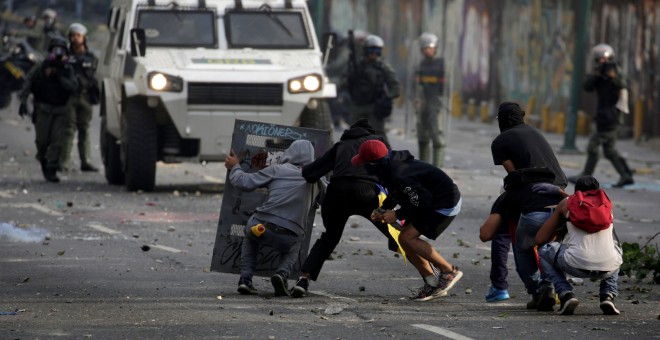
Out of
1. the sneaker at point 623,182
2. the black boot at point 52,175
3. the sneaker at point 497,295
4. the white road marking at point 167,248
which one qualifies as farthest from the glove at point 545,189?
the sneaker at point 623,182

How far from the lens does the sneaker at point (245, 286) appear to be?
10820 mm

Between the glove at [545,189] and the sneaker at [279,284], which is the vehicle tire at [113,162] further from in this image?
the glove at [545,189]

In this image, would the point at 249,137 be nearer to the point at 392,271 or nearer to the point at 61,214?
the point at 392,271

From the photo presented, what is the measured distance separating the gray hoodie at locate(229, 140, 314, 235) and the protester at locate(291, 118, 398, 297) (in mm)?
139

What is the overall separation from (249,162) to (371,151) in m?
1.24

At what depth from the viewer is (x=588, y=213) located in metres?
9.87

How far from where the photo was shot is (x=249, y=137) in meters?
11.4

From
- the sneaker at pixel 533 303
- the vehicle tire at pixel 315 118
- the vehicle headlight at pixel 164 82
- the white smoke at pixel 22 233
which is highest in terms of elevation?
the vehicle headlight at pixel 164 82

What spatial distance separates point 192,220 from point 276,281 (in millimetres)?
5531

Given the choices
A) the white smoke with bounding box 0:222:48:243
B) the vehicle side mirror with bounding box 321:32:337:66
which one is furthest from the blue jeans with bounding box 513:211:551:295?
the vehicle side mirror with bounding box 321:32:337:66

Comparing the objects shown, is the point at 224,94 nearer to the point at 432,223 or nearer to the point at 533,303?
the point at 432,223

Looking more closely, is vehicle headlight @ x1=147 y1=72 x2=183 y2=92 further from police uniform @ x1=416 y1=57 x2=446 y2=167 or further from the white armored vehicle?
police uniform @ x1=416 y1=57 x2=446 y2=167

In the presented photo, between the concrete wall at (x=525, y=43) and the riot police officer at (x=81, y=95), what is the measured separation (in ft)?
16.2

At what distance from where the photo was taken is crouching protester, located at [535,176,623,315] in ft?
32.4
